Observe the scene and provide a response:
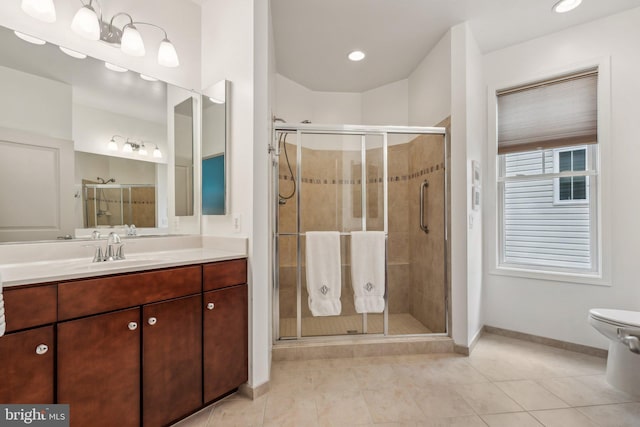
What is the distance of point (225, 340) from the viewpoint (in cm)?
161

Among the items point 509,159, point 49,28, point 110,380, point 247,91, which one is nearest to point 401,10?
point 247,91

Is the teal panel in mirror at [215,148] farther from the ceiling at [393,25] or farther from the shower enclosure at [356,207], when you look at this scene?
the ceiling at [393,25]

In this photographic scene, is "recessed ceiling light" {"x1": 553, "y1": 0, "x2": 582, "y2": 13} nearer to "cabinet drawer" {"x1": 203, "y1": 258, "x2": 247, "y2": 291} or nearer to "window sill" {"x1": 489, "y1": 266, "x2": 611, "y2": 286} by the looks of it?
"window sill" {"x1": 489, "y1": 266, "x2": 611, "y2": 286}

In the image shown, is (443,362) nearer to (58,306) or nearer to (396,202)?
(396,202)

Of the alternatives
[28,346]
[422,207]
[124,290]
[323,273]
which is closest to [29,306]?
[28,346]

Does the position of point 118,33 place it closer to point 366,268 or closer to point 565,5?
point 366,268

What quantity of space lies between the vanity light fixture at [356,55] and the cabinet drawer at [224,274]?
2.29m

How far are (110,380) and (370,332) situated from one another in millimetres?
1868

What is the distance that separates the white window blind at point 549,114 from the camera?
2.32m

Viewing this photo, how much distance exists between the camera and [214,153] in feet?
6.27

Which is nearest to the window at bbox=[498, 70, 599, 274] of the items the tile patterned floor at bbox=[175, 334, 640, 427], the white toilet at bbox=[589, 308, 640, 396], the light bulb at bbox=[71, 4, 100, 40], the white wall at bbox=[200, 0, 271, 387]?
the white toilet at bbox=[589, 308, 640, 396]

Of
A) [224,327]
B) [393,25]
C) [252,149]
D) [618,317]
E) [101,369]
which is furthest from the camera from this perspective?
[393,25]

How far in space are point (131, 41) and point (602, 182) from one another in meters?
3.56

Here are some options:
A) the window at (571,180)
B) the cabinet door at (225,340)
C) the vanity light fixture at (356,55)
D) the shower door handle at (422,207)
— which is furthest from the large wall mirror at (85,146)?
the window at (571,180)
